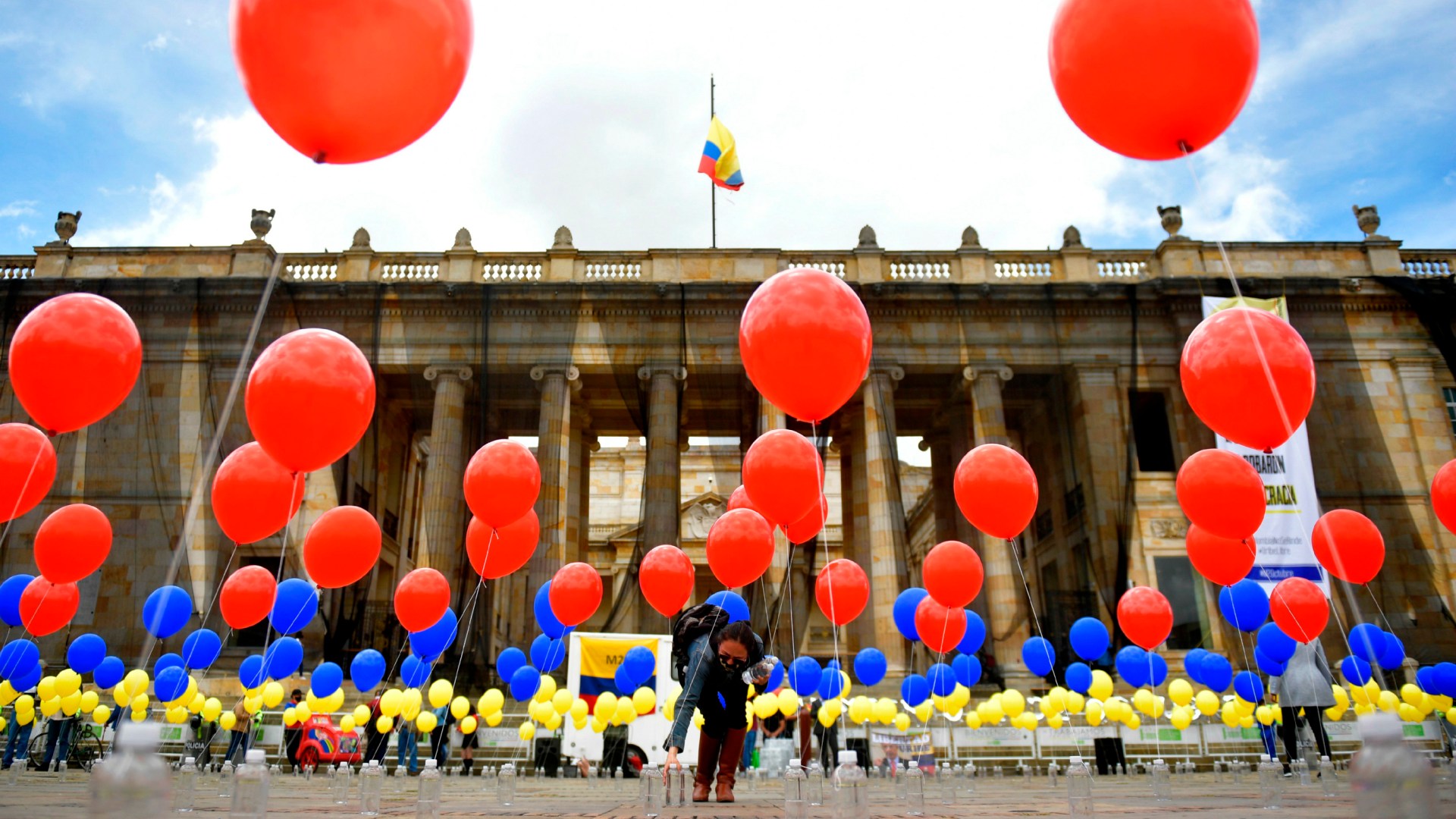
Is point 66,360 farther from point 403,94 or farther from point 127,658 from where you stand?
point 127,658

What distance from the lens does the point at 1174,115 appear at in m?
4.87

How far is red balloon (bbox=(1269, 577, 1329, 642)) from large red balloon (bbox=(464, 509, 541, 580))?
956 centimetres

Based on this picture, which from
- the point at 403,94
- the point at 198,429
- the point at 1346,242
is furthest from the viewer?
the point at 1346,242

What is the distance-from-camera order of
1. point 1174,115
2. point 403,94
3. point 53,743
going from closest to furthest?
point 403,94
point 1174,115
point 53,743

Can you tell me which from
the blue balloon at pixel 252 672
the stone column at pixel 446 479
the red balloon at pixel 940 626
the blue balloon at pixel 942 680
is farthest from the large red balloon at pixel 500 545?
the stone column at pixel 446 479

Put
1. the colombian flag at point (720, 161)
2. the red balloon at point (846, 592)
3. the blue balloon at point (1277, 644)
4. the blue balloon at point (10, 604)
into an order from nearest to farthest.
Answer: the blue balloon at point (1277, 644)
the red balloon at point (846, 592)
the blue balloon at point (10, 604)
the colombian flag at point (720, 161)

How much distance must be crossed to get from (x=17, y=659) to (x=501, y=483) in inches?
321

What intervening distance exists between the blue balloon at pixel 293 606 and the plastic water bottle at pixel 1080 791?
10674 millimetres

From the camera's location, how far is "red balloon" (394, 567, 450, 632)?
11.1 m

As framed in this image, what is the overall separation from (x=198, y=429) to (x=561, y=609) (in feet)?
56.9

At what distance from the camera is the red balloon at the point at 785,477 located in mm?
8758

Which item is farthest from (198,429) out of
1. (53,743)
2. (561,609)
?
(561,609)

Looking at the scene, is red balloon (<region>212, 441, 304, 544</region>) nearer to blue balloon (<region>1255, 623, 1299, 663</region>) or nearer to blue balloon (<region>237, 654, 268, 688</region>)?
blue balloon (<region>237, 654, 268, 688</region>)

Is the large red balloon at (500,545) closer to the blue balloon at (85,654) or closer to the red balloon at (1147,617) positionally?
the blue balloon at (85,654)
